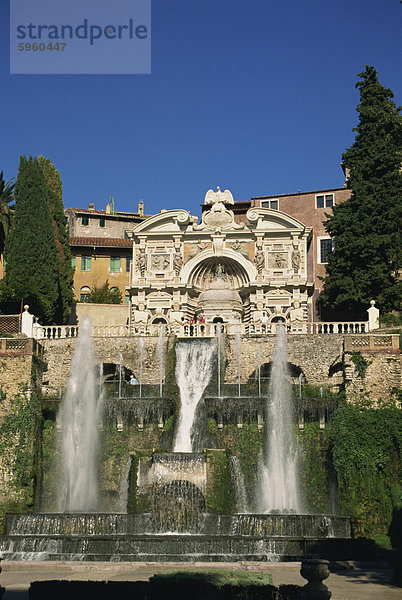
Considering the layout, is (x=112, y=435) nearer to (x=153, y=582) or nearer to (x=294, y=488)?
(x=294, y=488)

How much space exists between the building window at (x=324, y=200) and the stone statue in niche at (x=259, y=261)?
28.5ft

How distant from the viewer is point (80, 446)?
36.8 m

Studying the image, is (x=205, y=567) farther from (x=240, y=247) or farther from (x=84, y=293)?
(x=84, y=293)

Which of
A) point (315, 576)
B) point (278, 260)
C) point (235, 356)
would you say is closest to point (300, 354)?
point (235, 356)

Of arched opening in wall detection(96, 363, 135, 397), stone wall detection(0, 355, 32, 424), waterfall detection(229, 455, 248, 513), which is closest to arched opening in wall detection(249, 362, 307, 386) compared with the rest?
arched opening in wall detection(96, 363, 135, 397)

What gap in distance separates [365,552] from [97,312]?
3447cm

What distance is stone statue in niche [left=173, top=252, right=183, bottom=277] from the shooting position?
5216 cm

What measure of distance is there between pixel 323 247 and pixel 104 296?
1613 cm

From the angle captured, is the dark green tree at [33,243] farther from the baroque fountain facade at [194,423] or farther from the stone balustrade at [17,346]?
the stone balustrade at [17,346]

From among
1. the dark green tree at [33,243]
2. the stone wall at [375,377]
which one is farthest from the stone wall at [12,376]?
the stone wall at [375,377]

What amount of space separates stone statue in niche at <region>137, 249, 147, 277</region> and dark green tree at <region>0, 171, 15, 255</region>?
8.28 metres

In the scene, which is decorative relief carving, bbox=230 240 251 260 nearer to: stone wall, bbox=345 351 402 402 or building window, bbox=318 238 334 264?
building window, bbox=318 238 334 264

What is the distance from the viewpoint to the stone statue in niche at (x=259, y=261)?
51.2m

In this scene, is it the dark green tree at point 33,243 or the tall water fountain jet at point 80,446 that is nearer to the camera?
the tall water fountain jet at point 80,446
